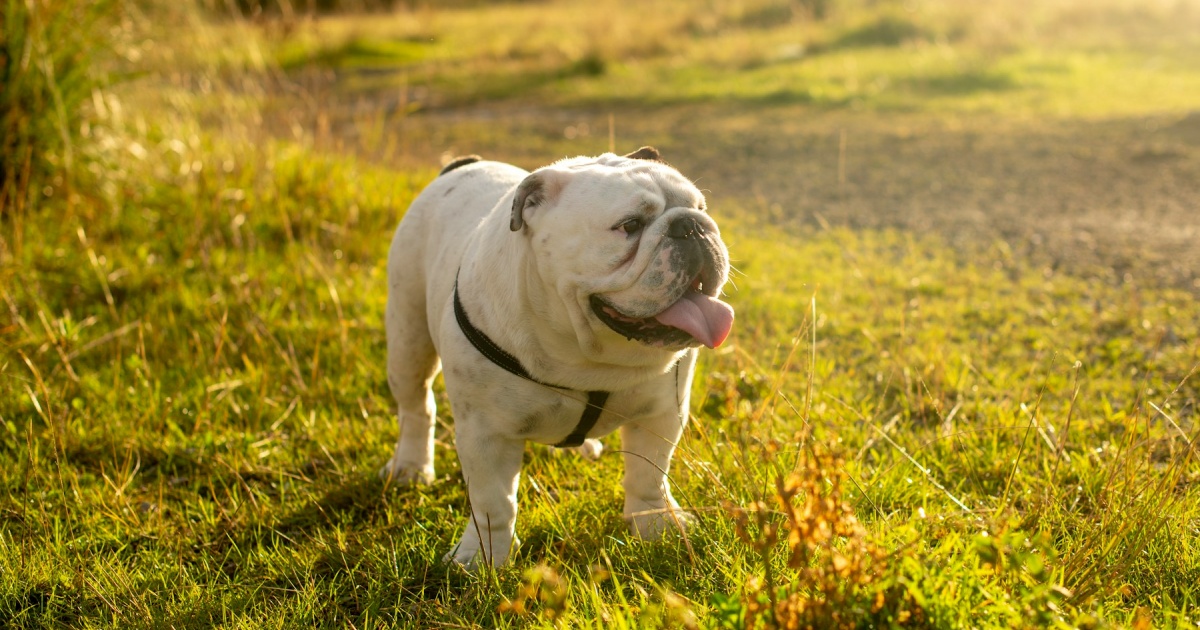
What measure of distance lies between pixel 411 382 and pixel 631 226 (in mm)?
1442

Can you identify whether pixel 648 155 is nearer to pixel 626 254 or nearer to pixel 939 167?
pixel 626 254

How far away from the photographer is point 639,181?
9.43 feet

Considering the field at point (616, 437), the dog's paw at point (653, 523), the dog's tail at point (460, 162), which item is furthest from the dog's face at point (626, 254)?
the dog's tail at point (460, 162)

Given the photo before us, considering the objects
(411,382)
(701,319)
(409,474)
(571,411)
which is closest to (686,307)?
(701,319)

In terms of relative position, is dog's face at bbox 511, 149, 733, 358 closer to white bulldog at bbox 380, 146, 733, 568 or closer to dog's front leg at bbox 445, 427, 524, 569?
white bulldog at bbox 380, 146, 733, 568

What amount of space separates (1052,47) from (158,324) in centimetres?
1480

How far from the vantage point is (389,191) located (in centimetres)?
697

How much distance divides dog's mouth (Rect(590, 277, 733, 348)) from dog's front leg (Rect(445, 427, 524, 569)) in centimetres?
61

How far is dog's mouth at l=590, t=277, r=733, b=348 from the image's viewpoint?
2787mm

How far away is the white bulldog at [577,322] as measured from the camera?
2.80 metres

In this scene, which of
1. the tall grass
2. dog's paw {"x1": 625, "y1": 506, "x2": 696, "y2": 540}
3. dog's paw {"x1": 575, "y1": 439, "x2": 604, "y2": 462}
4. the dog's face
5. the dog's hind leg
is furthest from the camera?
the tall grass

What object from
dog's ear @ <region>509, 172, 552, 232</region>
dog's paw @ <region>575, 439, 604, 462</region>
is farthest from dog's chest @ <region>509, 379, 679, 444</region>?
dog's paw @ <region>575, 439, 604, 462</region>

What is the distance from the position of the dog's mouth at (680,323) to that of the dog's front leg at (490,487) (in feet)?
2.01

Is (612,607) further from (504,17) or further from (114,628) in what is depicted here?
(504,17)
